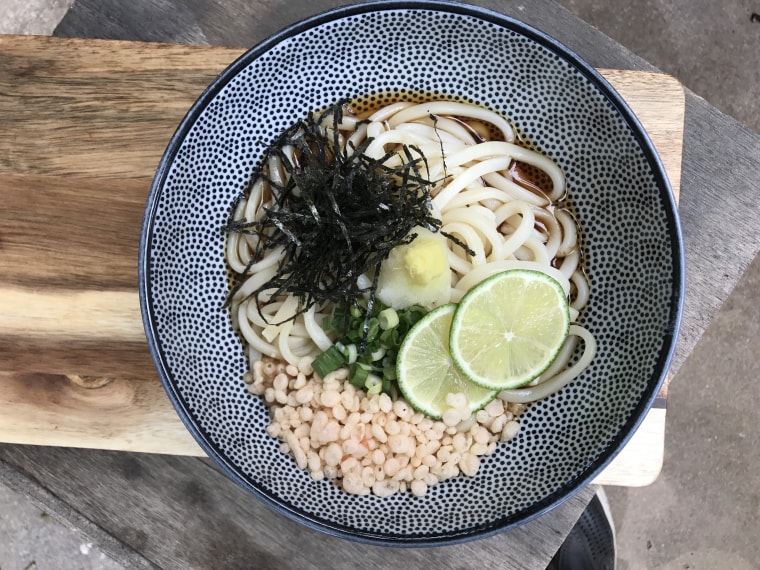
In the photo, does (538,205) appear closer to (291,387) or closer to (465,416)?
(465,416)

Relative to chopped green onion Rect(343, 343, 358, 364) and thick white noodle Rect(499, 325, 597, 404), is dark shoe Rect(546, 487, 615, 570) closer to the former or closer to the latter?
thick white noodle Rect(499, 325, 597, 404)

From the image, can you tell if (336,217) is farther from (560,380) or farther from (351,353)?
(560,380)

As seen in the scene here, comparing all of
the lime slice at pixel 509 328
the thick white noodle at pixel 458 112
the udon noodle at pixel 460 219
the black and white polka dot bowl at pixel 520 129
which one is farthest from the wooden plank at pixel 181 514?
the thick white noodle at pixel 458 112

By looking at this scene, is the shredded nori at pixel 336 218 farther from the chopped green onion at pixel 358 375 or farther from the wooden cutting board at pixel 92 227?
the wooden cutting board at pixel 92 227

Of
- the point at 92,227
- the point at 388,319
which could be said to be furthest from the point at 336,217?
the point at 92,227

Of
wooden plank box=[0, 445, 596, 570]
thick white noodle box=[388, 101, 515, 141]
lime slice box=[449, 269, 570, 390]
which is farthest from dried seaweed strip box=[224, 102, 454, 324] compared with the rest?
wooden plank box=[0, 445, 596, 570]

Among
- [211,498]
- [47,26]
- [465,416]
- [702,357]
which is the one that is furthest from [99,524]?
[702,357]

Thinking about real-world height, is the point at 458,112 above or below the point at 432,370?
above
